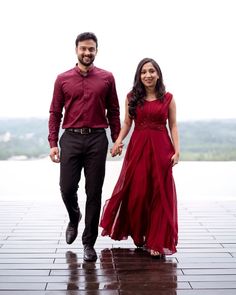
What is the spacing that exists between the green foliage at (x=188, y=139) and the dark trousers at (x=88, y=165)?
27.4 feet

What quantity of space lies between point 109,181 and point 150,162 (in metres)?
4.07

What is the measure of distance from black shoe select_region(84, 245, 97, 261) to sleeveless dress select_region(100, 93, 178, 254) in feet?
1.01

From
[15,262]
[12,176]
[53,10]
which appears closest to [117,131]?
[15,262]

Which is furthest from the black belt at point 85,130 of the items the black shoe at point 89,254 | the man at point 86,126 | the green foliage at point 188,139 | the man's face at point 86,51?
the green foliage at point 188,139

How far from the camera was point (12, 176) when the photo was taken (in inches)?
323

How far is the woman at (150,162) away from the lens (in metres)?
3.43

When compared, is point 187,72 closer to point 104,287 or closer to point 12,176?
point 12,176

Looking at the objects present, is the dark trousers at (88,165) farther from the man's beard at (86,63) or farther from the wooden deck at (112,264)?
the man's beard at (86,63)

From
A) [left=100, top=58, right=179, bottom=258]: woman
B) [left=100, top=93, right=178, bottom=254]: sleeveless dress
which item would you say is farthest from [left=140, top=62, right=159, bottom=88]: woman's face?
[left=100, top=93, right=178, bottom=254]: sleeveless dress

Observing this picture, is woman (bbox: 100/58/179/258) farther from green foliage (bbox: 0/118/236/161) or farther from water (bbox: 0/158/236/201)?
green foliage (bbox: 0/118/236/161)

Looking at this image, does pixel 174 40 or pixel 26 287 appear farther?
pixel 174 40

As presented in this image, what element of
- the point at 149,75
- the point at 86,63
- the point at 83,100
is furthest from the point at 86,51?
the point at 149,75

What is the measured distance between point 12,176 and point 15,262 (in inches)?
198

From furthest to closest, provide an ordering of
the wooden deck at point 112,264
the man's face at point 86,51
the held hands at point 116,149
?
the held hands at point 116,149, the man's face at point 86,51, the wooden deck at point 112,264
